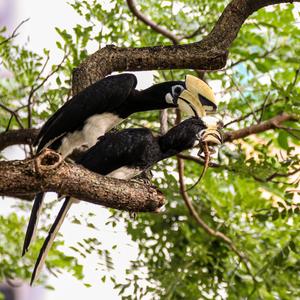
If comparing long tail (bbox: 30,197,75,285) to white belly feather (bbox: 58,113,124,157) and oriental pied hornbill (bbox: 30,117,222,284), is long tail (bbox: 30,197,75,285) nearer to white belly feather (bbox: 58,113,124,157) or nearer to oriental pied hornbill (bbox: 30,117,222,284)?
oriental pied hornbill (bbox: 30,117,222,284)

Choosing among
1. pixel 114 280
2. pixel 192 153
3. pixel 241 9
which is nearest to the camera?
pixel 241 9

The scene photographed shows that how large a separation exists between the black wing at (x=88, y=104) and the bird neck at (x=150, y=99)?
28 mm

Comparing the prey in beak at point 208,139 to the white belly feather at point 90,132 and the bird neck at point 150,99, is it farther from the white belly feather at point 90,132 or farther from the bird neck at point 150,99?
the white belly feather at point 90,132

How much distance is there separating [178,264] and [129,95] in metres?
0.86

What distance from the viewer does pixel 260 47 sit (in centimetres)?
229

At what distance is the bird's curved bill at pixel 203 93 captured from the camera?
137 cm

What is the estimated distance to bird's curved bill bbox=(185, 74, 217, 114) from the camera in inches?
53.7

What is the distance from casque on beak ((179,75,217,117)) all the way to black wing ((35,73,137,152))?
0.14 meters

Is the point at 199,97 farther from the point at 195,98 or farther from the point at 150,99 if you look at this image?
the point at 150,99

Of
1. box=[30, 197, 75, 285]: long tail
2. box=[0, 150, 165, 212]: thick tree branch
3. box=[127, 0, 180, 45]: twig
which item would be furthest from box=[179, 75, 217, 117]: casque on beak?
box=[127, 0, 180, 45]: twig

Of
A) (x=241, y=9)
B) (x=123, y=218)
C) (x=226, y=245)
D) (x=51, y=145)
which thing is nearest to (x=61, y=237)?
(x=123, y=218)

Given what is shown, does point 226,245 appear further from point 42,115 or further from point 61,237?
point 42,115

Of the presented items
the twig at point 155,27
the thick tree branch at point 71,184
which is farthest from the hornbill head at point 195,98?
the twig at point 155,27

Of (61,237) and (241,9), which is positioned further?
(61,237)
